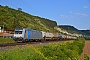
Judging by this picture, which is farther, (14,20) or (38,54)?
(14,20)

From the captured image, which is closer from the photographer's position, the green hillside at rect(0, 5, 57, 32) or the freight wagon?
the freight wagon

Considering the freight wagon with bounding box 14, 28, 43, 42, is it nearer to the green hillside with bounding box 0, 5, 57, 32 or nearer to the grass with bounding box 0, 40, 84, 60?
the green hillside with bounding box 0, 5, 57, 32

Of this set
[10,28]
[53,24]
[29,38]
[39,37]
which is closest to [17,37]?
[29,38]

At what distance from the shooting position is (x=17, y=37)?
4578 cm

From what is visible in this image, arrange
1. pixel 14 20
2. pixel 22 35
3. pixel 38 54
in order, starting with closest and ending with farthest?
pixel 38 54
pixel 22 35
pixel 14 20

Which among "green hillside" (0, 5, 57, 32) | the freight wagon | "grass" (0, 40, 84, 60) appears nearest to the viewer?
"grass" (0, 40, 84, 60)

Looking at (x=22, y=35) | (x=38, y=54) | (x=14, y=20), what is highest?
(x=14, y=20)

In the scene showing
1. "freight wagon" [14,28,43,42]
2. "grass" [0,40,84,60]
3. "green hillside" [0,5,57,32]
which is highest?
"green hillside" [0,5,57,32]

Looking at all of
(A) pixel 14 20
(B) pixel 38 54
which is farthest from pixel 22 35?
(A) pixel 14 20

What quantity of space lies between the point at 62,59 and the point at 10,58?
4.47 m

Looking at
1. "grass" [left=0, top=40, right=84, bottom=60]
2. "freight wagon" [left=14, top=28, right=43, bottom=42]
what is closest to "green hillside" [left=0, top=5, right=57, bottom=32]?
"freight wagon" [left=14, top=28, right=43, bottom=42]

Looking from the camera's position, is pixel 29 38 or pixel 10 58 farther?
pixel 29 38

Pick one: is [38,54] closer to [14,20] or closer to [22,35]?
[22,35]

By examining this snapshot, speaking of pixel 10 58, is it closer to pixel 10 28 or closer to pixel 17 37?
pixel 17 37
